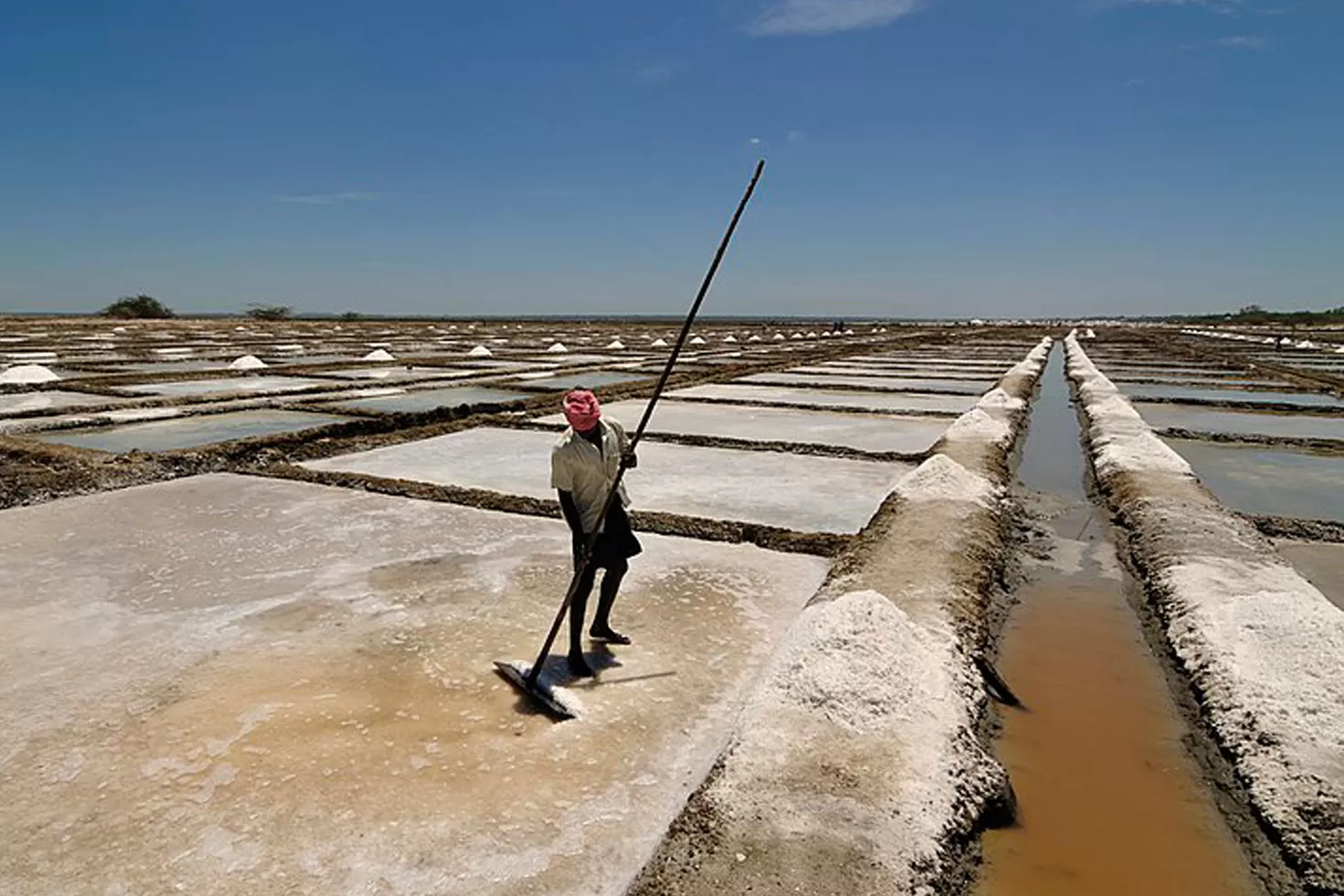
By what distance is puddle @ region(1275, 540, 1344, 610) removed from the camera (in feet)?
15.1

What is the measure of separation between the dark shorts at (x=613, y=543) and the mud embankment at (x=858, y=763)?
781 mm

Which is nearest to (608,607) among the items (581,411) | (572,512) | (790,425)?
(572,512)

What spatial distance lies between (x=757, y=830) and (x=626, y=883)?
16.3 inches

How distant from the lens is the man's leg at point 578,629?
325cm

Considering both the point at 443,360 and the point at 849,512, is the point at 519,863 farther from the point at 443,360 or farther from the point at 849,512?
the point at 443,360

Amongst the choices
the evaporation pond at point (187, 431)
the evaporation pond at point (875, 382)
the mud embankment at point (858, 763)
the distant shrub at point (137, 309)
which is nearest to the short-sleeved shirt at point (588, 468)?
the mud embankment at point (858, 763)

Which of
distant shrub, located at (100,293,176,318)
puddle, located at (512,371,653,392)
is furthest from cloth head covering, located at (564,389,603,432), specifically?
distant shrub, located at (100,293,176,318)

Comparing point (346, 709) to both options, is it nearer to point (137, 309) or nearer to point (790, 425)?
point (790, 425)

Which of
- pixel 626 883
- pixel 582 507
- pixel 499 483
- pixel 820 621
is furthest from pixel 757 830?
pixel 499 483

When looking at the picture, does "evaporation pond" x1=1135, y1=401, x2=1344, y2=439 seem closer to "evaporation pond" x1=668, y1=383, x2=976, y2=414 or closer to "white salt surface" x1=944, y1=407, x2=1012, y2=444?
"white salt surface" x1=944, y1=407, x2=1012, y2=444

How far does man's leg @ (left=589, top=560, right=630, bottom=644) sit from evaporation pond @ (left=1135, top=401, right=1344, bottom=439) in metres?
9.59

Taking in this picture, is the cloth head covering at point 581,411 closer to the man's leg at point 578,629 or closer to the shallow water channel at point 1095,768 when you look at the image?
the man's leg at point 578,629

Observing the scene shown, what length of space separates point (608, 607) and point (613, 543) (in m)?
0.34

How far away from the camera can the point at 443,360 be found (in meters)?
19.5
